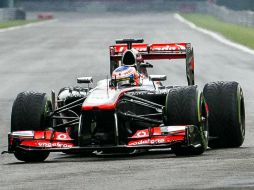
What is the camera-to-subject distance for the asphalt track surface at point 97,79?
923cm

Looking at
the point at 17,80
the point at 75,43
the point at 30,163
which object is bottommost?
the point at 75,43

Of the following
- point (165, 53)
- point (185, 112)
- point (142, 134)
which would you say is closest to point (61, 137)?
point (142, 134)

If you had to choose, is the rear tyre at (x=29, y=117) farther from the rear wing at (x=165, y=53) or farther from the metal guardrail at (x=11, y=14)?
the metal guardrail at (x=11, y=14)

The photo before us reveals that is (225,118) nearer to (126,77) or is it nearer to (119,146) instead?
(126,77)

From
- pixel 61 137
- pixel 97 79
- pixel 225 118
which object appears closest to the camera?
pixel 61 137

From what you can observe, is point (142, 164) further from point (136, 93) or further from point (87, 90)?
point (87, 90)

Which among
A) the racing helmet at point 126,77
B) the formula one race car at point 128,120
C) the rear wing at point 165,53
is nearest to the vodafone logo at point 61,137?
the formula one race car at point 128,120

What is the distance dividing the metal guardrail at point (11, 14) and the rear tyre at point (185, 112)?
2716 inches

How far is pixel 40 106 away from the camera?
12.6 m

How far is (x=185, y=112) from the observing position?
12.0m

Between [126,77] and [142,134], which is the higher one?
[126,77]

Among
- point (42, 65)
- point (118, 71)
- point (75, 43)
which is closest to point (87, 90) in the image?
point (118, 71)

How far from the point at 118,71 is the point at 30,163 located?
89.4 inches

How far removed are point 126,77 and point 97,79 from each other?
15.0 metres
